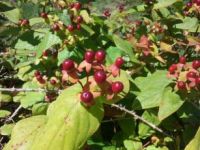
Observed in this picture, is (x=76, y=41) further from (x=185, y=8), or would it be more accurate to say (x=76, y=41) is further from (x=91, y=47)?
(x=185, y=8)

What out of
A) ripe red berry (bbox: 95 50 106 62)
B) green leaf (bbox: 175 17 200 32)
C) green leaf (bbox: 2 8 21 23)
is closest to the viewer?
ripe red berry (bbox: 95 50 106 62)

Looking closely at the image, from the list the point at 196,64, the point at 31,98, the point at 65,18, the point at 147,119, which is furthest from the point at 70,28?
the point at 196,64

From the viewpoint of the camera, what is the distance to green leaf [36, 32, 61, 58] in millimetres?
2243

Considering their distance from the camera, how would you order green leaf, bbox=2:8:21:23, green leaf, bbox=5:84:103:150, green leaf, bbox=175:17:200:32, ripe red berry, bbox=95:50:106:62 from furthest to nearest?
green leaf, bbox=2:8:21:23
green leaf, bbox=175:17:200:32
ripe red berry, bbox=95:50:106:62
green leaf, bbox=5:84:103:150

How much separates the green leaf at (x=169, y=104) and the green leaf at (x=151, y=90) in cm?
5

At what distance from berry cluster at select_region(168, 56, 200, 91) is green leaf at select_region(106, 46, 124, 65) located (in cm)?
43

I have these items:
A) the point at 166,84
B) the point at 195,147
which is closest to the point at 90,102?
the point at 195,147

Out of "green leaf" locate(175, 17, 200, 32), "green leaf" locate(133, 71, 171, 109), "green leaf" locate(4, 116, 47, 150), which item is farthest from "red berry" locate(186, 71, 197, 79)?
"green leaf" locate(175, 17, 200, 32)

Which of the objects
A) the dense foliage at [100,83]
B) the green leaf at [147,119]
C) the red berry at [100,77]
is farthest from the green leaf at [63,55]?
the red berry at [100,77]

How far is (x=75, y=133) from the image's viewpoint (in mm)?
1499

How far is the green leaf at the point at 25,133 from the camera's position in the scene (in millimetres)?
1733

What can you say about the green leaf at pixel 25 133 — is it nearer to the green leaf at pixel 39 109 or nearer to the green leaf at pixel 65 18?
the green leaf at pixel 39 109

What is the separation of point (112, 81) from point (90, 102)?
0.20 m

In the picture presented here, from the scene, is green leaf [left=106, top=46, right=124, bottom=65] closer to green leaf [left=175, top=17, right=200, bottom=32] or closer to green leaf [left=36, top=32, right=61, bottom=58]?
green leaf [left=36, top=32, right=61, bottom=58]
